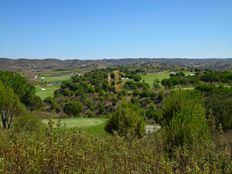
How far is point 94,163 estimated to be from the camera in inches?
143

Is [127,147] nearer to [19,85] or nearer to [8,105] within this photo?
[8,105]

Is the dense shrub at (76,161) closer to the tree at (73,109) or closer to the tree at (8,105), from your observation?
the tree at (8,105)

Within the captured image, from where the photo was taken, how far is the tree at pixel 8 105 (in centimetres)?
3145

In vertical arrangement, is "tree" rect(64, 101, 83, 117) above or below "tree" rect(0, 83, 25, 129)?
below

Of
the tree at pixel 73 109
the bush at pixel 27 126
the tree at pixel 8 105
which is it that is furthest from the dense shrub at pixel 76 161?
the tree at pixel 73 109

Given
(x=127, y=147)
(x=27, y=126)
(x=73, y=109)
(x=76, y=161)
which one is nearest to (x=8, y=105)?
(x=27, y=126)

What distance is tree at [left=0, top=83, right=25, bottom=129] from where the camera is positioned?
1238 inches

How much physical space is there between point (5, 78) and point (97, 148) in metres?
41.9

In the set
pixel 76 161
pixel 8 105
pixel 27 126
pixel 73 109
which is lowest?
pixel 73 109

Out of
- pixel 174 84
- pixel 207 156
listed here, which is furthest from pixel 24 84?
pixel 207 156

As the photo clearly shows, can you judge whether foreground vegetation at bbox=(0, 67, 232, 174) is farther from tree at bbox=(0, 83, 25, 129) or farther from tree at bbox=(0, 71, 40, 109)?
tree at bbox=(0, 71, 40, 109)

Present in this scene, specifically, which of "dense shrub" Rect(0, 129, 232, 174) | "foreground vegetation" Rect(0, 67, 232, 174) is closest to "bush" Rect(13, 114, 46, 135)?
"foreground vegetation" Rect(0, 67, 232, 174)

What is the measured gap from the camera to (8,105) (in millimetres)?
32062

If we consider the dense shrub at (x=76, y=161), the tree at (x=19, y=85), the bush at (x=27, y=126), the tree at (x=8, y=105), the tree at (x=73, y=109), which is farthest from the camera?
the tree at (x=73, y=109)
